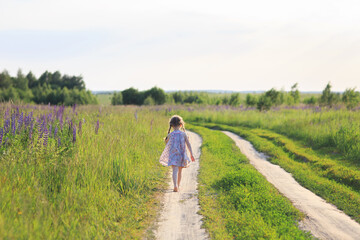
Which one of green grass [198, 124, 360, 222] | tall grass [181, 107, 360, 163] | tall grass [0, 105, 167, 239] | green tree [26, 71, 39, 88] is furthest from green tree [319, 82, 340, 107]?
green tree [26, 71, 39, 88]

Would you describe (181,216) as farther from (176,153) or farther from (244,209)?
(176,153)

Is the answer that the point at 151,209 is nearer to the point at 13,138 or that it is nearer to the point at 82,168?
the point at 82,168

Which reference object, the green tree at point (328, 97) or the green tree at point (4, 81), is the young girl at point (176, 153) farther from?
the green tree at point (4, 81)

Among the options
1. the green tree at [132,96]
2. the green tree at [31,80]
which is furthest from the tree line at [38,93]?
the green tree at [31,80]

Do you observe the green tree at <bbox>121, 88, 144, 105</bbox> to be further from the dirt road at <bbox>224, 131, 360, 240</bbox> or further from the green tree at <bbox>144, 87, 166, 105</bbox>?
the dirt road at <bbox>224, 131, 360, 240</bbox>

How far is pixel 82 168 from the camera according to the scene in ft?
17.9

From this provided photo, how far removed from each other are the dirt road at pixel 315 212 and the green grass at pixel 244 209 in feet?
0.96

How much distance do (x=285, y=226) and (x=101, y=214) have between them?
11.6ft

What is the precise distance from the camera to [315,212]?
5.69 meters

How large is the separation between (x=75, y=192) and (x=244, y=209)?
353 cm

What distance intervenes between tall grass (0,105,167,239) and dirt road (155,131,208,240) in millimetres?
352

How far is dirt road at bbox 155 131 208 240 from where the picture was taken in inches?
180

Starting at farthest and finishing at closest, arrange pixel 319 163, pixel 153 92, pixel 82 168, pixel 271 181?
pixel 153 92 → pixel 319 163 → pixel 271 181 → pixel 82 168

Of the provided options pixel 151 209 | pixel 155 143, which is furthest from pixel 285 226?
pixel 155 143
